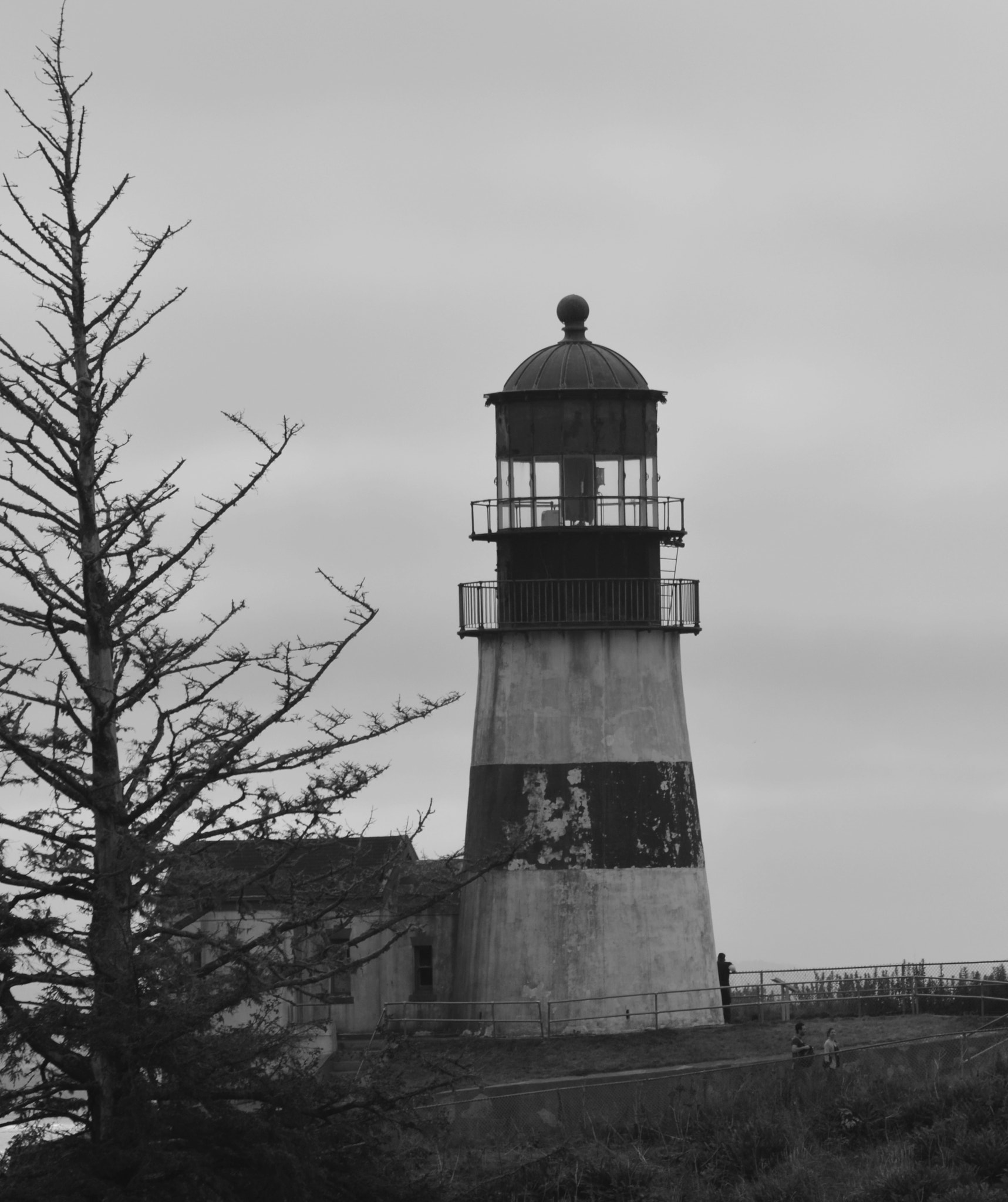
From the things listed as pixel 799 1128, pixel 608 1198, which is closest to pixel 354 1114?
pixel 608 1198

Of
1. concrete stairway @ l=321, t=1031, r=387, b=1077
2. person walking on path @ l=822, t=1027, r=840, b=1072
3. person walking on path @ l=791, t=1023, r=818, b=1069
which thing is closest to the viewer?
person walking on path @ l=822, t=1027, r=840, b=1072

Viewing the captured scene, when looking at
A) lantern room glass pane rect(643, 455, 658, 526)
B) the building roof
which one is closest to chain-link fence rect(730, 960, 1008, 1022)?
lantern room glass pane rect(643, 455, 658, 526)

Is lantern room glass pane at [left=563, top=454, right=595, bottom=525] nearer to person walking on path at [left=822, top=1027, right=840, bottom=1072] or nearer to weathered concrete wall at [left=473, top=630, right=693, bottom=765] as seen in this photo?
weathered concrete wall at [left=473, top=630, right=693, bottom=765]

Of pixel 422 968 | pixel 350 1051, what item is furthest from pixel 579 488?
pixel 350 1051

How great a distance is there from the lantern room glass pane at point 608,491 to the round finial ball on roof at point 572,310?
8.20ft

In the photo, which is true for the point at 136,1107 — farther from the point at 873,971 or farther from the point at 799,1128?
the point at 873,971

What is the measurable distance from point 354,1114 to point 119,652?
476cm

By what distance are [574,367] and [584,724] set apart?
5.43 m

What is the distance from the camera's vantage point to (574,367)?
36.5 metres

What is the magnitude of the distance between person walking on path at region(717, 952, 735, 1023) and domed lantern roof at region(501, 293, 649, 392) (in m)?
8.71

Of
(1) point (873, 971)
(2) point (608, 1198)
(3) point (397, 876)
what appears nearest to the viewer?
(3) point (397, 876)

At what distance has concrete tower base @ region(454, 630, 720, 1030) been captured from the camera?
114 feet

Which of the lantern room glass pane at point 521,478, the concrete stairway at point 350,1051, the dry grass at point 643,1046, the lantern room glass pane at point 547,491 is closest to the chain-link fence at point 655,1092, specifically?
the concrete stairway at point 350,1051

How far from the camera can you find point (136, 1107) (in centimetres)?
1950
